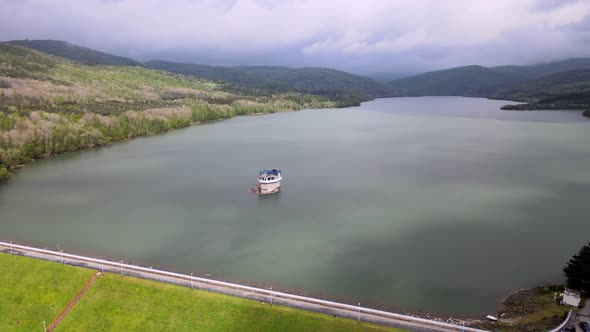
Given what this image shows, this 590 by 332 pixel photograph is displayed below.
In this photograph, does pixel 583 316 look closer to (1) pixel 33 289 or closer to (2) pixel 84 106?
(1) pixel 33 289

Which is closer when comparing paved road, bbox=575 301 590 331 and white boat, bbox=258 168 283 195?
paved road, bbox=575 301 590 331

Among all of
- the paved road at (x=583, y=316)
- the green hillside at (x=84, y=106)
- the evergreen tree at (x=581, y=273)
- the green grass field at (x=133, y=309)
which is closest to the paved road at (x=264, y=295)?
the green grass field at (x=133, y=309)

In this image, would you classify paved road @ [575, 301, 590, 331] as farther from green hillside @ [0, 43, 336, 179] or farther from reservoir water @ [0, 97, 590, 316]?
green hillside @ [0, 43, 336, 179]

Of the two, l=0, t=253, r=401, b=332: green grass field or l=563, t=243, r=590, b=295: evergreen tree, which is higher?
l=563, t=243, r=590, b=295: evergreen tree

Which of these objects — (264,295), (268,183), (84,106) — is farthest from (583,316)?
(84,106)

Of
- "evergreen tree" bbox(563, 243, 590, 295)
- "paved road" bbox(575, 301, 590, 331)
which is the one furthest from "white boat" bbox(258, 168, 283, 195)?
"paved road" bbox(575, 301, 590, 331)

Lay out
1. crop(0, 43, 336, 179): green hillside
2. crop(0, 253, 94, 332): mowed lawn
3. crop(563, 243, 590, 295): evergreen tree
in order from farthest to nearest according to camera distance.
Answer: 1. crop(0, 43, 336, 179): green hillside
2. crop(563, 243, 590, 295): evergreen tree
3. crop(0, 253, 94, 332): mowed lawn

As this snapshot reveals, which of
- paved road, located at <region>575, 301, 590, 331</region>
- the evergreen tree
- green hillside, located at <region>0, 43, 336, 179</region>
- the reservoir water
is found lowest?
the reservoir water

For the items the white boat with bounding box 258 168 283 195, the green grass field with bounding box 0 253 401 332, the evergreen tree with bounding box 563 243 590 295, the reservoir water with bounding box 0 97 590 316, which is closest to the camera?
the green grass field with bounding box 0 253 401 332
